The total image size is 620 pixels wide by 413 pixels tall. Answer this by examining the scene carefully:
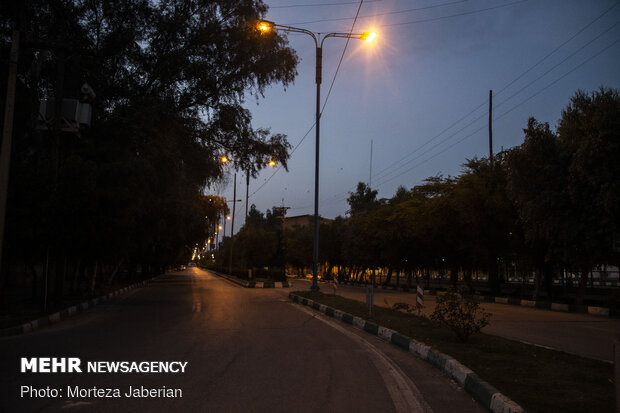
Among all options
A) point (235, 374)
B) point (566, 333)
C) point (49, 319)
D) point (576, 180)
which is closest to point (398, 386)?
A: point (235, 374)

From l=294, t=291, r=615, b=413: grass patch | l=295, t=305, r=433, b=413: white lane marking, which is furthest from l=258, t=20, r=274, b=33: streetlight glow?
l=295, t=305, r=433, b=413: white lane marking

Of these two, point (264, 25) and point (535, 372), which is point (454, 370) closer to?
point (535, 372)

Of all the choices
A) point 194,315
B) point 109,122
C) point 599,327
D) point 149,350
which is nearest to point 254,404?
point 149,350

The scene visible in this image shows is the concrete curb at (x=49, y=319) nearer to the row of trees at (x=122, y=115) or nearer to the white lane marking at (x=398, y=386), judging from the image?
the row of trees at (x=122, y=115)

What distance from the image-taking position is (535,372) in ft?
21.5

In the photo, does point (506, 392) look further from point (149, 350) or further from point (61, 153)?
point (61, 153)

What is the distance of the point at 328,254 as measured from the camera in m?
64.9

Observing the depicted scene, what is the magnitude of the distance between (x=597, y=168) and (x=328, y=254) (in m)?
49.3

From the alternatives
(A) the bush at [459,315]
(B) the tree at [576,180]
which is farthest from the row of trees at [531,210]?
(A) the bush at [459,315]

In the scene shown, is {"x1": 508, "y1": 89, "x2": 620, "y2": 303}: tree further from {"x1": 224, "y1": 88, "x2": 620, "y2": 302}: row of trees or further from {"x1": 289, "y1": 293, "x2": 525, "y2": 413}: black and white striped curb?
{"x1": 289, "y1": 293, "x2": 525, "y2": 413}: black and white striped curb

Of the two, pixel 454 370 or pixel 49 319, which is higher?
pixel 454 370

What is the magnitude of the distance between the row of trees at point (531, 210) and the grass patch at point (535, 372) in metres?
8.96

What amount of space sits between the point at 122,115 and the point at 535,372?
651 inches

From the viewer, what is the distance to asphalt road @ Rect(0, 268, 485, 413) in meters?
5.23
